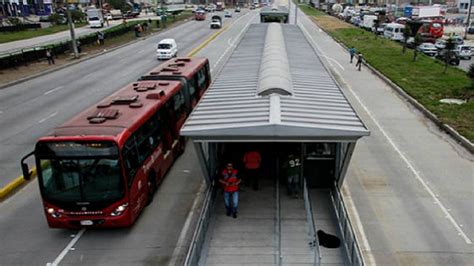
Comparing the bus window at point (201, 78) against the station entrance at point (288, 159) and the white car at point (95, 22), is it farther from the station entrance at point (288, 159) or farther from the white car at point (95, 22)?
the white car at point (95, 22)

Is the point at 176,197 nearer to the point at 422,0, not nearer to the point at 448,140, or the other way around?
the point at 448,140

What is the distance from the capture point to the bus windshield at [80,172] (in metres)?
10.9

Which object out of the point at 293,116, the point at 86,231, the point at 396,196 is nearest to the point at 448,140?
the point at 396,196

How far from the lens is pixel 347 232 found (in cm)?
1016

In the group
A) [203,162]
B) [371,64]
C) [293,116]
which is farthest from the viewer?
[371,64]

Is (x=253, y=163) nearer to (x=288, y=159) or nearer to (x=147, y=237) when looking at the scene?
(x=288, y=159)

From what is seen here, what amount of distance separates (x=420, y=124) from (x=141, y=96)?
13206mm

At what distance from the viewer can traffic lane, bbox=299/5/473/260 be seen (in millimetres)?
12141

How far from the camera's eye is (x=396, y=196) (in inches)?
564

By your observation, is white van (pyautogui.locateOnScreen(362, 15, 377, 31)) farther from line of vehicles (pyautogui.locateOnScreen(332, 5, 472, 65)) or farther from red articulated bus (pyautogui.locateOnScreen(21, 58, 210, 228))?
red articulated bus (pyautogui.locateOnScreen(21, 58, 210, 228))

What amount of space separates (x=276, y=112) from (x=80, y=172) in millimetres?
4745

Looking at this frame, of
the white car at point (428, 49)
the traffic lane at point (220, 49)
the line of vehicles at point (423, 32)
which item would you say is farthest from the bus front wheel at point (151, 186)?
the white car at point (428, 49)

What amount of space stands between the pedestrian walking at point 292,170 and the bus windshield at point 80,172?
4.06m

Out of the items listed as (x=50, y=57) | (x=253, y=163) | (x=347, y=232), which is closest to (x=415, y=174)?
(x=253, y=163)
